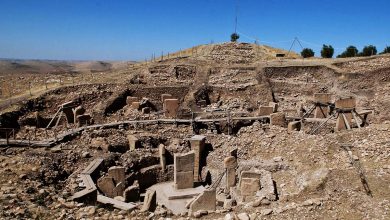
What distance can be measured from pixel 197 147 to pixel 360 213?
7802mm

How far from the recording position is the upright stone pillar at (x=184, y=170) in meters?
13.8

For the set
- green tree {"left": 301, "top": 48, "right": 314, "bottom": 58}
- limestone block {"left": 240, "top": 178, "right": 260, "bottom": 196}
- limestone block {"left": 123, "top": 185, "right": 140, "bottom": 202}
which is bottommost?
limestone block {"left": 123, "top": 185, "right": 140, "bottom": 202}

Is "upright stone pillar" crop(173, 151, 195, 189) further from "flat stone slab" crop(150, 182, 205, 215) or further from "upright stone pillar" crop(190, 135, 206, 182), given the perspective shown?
"upright stone pillar" crop(190, 135, 206, 182)

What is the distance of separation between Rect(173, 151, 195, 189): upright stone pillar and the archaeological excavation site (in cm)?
4

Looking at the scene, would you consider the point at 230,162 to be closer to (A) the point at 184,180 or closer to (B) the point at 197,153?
(A) the point at 184,180

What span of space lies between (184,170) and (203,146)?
2346 millimetres

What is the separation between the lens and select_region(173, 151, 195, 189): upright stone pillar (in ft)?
45.4

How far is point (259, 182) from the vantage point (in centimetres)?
1193

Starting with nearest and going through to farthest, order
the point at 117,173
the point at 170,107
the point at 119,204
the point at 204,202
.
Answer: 1. the point at 119,204
2. the point at 204,202
3. the point at 117,173
4. the point at 170,107

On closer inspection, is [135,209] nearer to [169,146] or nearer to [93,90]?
[169,146]

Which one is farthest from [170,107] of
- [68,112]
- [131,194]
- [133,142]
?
[131,194]

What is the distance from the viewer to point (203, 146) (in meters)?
16.1

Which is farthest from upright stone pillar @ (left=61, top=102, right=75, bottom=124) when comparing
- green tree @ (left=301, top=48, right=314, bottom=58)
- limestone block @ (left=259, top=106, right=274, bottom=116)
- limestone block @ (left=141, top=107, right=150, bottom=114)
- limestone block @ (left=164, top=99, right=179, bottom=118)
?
green tree @ (left=301, top=48, right=314, bottom=58)

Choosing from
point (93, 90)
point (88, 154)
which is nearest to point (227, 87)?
point (93, 90)
